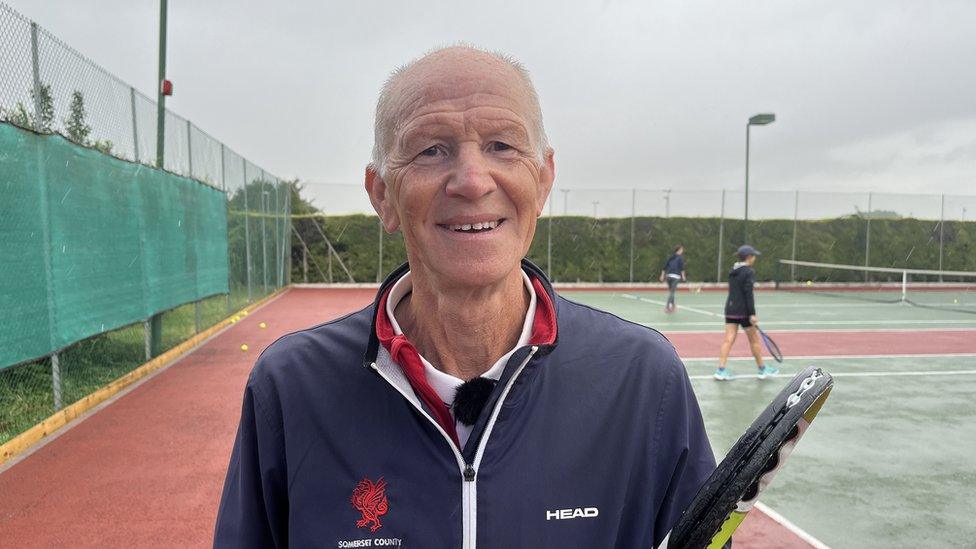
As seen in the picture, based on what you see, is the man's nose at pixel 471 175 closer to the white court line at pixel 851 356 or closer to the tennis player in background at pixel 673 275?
the white court line at pixel 851 356

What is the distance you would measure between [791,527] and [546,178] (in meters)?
3.79

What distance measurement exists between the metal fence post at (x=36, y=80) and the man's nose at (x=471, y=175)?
6.21 meters

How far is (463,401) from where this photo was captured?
4.98 feet

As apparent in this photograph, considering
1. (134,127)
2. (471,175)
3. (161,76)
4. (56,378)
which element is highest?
(161,76)

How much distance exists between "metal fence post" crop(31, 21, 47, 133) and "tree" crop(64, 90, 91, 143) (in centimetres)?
73

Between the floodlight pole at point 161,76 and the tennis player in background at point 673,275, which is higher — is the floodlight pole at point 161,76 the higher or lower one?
the higher one

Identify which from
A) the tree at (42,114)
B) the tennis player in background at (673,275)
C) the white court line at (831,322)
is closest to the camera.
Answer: the tree at (42,114)

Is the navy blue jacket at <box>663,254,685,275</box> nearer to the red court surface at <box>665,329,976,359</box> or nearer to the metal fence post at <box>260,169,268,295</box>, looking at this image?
the red court surface at <box>665,329,976,359</box>

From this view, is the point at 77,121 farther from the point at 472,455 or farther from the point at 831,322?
the point at 831,322

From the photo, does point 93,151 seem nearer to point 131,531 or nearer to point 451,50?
point 131,531

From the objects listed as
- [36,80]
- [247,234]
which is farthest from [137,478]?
[247,234]

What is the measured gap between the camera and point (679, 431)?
154 centimetres

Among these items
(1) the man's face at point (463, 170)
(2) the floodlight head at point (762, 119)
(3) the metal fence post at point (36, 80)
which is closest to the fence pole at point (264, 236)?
(3) the metal fence post at point (36, 80)

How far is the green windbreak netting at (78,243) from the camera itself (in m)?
5.48
